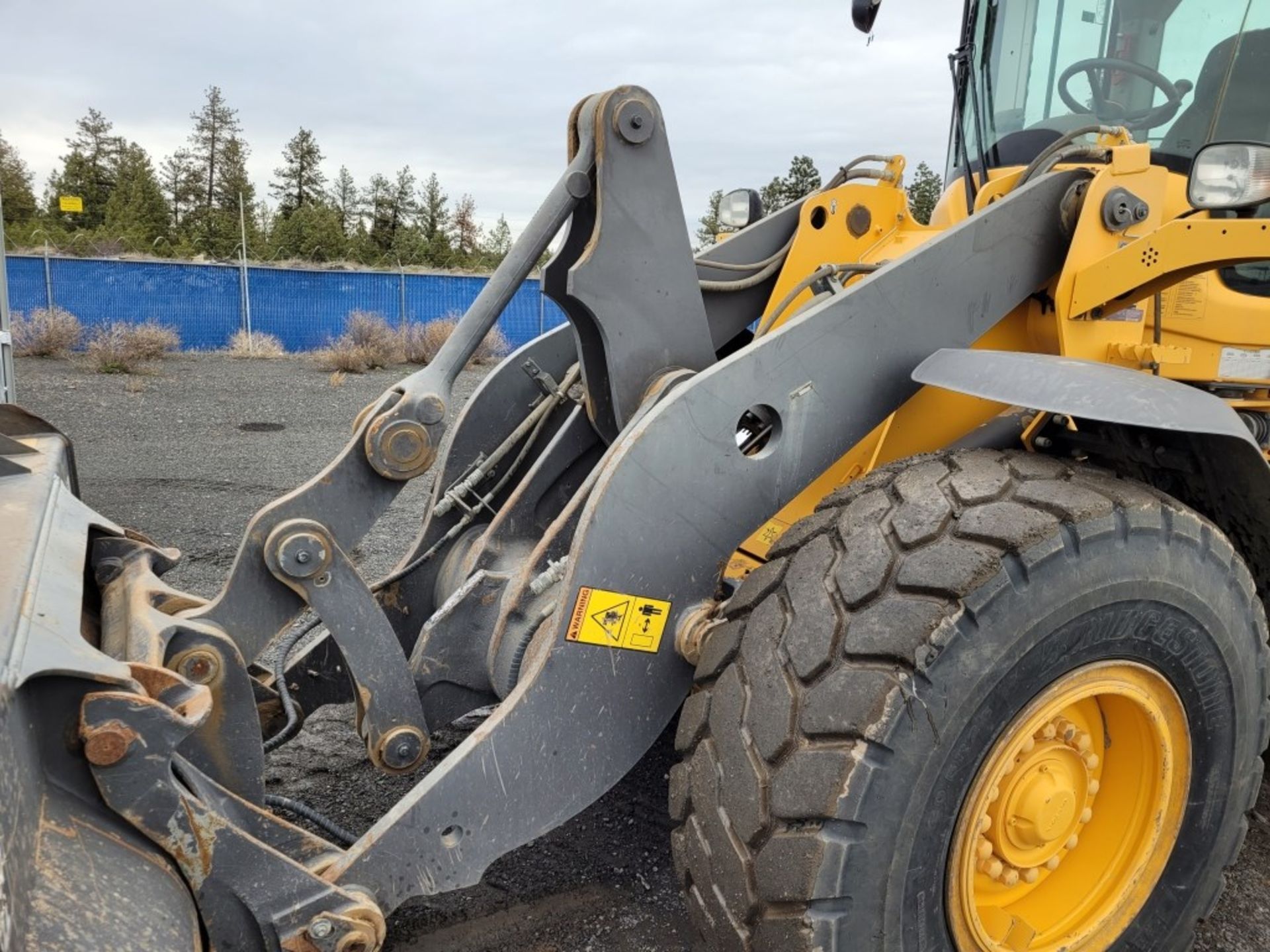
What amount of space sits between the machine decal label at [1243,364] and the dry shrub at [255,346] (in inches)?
872

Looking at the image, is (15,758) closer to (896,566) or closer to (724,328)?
(896,566)

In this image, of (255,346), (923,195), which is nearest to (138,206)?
(255,346)

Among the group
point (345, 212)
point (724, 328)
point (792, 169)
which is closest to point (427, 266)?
point (345, 212)

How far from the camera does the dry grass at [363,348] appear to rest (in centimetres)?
2036

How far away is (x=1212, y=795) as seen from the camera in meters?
Result: 2.32

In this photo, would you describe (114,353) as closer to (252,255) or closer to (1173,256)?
(1173,256)

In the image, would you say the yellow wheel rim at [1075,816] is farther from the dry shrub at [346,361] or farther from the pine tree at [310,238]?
the pine tree at [310,238]

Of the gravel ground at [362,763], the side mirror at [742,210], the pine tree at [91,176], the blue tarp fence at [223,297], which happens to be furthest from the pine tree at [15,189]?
the side mirror at [742,210]

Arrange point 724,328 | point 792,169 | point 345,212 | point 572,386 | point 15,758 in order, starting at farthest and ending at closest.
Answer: point 345,212
point 792,169
point 724,328
point 572,386
point 15,758

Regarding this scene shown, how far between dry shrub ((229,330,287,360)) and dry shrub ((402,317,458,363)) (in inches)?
119

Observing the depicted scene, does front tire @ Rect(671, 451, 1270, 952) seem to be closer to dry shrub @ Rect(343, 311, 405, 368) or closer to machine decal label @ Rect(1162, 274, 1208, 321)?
machine decal label @ Rect(1162, 274, 1208, 321)

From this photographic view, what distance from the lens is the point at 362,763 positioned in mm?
3611

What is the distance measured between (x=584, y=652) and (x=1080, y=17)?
2.83 meters

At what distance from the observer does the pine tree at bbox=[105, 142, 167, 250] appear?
42.4 meters
